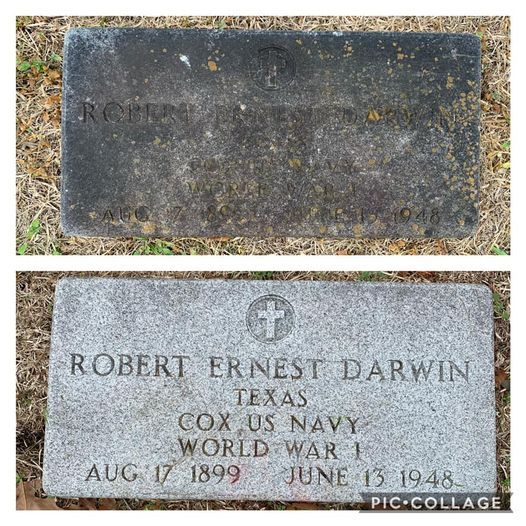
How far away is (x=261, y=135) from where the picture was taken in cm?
272

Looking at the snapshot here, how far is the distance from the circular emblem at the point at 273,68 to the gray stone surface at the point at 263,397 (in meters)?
1.03

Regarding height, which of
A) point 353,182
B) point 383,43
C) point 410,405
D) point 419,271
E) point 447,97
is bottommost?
point 410,405

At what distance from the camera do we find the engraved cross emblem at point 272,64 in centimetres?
272

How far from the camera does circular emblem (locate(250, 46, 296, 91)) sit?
8.92ft

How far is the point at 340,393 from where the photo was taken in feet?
8.68

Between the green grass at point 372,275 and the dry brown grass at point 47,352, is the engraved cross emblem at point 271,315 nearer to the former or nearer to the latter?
the dry brown grass at point 47,352

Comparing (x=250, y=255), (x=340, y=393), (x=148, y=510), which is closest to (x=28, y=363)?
(x=148, y=510)

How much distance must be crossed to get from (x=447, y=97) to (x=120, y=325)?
1.99 meters

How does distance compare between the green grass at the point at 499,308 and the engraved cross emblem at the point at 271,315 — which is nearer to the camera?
the engraved cross emblem at the point at 271,315

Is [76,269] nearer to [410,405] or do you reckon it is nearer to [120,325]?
[120,325]

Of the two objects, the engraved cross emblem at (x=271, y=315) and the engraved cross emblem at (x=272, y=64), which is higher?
the engraved cross emblem at (x=272, y=64)

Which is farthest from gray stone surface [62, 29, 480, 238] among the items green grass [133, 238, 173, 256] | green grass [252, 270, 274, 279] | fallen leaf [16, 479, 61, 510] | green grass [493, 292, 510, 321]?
fallen leaf [16, 479, 61, 510]

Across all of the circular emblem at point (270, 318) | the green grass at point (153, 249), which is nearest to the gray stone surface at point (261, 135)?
the green grass at point (153, 249)

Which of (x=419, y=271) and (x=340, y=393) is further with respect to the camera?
(x=419, y=271)
